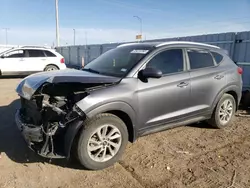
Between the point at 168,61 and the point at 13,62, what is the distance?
→ 11.4 meters

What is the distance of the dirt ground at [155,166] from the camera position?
336 centimetres

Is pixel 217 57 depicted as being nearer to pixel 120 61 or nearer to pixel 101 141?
pixel 120 61

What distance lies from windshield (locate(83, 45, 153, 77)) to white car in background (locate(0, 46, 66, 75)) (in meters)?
9.96

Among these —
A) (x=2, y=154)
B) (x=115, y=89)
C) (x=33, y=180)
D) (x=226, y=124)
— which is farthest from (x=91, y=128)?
(x=226, y=124)

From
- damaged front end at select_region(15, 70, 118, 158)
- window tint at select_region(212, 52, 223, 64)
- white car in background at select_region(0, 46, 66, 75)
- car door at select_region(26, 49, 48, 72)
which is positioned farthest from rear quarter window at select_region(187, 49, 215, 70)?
car door at select_region(26, 49, 48, 72)

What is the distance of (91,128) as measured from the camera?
139 inches

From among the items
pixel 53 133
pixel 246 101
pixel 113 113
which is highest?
pixel 113 113

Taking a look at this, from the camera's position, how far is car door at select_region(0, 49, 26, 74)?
13664mm

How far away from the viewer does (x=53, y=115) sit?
3502mm

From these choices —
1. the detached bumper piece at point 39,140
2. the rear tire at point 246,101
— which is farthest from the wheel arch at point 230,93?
the detached bumper piece at point 39,140

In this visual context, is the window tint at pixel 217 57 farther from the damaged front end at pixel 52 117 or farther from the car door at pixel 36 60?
the car door at pixel 36 60

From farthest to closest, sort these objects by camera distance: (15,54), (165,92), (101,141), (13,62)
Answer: (15,54) → (13,62) → (165,92) → (101,141)

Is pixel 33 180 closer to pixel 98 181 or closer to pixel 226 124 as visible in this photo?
pixel 98 181

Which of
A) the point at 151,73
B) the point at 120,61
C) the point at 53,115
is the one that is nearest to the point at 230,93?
the point at 151,73
